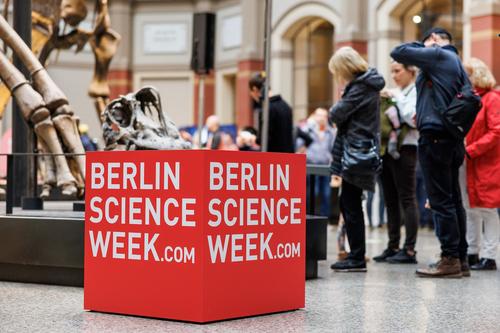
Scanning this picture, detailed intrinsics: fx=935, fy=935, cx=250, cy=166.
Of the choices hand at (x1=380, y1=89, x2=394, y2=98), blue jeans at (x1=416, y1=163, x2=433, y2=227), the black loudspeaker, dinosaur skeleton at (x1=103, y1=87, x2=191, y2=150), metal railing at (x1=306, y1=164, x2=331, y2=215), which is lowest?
blue jeans at (x1=416, y1=163, x2=433, y2=227)

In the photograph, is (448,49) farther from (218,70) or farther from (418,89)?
(218,70)

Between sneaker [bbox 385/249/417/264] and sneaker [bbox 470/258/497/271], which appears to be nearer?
sneaker [bbox 470/258/497/271]

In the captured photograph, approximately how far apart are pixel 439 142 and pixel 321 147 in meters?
5.81

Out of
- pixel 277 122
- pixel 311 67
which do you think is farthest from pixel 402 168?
pixel 311 67

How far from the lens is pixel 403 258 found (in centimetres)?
721

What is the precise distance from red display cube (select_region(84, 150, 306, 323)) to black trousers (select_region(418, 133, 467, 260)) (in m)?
1.73

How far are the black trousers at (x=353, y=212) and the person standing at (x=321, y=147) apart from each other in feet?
17.4

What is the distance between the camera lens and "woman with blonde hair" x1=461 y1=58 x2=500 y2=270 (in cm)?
679

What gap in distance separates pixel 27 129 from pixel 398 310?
11.0 feet

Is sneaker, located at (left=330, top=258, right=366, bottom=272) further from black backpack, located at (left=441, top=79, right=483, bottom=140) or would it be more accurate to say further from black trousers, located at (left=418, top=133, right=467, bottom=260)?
black backpack, located at (left=441, top=79, right=483, bottom=140)

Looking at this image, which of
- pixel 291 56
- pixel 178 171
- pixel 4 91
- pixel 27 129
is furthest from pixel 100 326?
pixel 291 56

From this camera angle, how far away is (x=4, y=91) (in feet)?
23.9

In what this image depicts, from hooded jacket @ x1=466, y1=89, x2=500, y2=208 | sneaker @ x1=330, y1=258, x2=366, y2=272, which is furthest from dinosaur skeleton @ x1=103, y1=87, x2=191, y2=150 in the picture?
hooded jacket @ x1=466, y1=89, x2=500, y2=208

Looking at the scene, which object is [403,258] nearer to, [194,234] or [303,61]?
[194,234]
